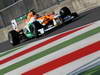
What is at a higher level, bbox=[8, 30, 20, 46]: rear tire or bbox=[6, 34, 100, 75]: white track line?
bbox=[8, 30, 20, 46]: rear tire

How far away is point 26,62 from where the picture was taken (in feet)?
31.4

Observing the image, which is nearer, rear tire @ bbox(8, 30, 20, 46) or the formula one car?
the formula one car

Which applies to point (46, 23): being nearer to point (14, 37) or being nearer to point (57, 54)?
point (14, 37)

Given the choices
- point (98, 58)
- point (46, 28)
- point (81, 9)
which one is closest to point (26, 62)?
point (98, 58)

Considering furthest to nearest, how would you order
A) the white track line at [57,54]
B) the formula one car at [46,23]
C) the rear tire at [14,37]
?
the rear tire at [14,37] → the formula one car at [46,23] → the white track line at [57,54]

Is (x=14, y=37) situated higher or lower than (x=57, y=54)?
higher

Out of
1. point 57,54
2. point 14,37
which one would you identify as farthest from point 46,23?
point 57,54

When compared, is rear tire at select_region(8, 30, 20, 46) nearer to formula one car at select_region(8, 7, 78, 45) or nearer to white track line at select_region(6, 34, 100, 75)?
formula one car at select_region(8, 7, 78, 45)

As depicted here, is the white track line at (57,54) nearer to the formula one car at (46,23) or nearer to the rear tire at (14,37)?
the formula one car at (46,23)

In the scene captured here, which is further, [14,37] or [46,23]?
[14,37]

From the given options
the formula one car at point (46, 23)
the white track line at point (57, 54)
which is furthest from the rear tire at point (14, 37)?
the white track line at point (57, 54)

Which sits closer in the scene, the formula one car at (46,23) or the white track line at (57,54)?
the white track line at (57,54)

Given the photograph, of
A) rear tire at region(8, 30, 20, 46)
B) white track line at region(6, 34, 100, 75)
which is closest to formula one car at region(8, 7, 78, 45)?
rear tire at region(8, 30, 20, 46)

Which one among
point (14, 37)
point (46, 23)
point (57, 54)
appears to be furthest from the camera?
point (14, 37)
